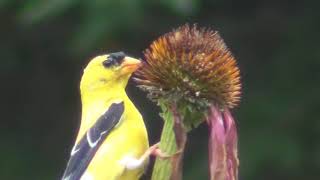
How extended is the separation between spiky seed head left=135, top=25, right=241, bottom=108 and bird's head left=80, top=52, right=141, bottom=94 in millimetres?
219

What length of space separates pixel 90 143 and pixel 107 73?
0.23 m

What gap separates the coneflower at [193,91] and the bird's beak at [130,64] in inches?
2.4

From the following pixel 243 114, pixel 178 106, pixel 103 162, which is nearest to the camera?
pixel 178 106

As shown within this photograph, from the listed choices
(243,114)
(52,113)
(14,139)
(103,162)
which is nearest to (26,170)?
(14,139)

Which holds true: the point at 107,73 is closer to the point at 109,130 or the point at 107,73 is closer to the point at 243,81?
the point at 109,130

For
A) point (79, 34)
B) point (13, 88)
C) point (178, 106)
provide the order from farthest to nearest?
point (13, 88) → point (79, 34) → point (178, 106)

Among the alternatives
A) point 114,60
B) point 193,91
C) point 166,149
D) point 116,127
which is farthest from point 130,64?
point 166,149

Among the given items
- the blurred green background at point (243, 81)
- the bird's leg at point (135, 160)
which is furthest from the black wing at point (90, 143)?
the blurred green background at point (243, 81)

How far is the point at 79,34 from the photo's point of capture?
685 cm

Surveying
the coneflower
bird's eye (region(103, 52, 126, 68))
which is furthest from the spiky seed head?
bird's eye (region(103, 52, 126, 68))

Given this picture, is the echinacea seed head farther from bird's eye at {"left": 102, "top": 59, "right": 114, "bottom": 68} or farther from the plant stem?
bird's eye at {"left": 102, "top": 59, "right": 114, "bottom": 68}

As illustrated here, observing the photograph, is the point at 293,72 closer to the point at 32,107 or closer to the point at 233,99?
the point at 32,107

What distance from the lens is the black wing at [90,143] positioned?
11.8 ft

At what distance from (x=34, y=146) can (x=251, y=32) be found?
190 centimetres
